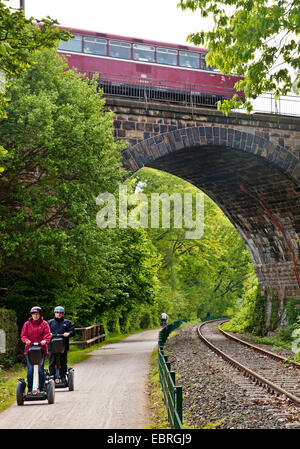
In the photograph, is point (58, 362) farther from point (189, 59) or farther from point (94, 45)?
point (189, 59)

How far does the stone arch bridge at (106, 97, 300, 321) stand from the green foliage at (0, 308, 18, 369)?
657 cm

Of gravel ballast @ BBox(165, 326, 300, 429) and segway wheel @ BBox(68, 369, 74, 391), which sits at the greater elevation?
segway wheel @ BBox(68, 369, 74, 391)

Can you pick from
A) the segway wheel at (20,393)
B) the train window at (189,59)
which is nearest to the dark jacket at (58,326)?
the segway wheel at (20,393)

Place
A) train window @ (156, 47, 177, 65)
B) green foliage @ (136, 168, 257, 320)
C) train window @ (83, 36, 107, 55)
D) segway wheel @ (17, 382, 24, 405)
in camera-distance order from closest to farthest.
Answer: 1. segway wheel @ (17, 382, 24, 405)
2. train window @ (83, 36, 107, 55)
3. train window @ (156, 47, 177, 65)
4. green foliage @ (136, 168, 257, 320)

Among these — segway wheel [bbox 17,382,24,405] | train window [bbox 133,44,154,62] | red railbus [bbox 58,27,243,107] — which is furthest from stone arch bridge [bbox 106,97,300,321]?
segway wheel [bbox 17,382,24,405]

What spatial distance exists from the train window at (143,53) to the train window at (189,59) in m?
1.39

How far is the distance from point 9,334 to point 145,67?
13.0 meters

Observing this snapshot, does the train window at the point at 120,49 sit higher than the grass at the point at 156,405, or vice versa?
the train window at the point at 120,49

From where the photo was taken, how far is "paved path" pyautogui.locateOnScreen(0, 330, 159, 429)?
7449mm

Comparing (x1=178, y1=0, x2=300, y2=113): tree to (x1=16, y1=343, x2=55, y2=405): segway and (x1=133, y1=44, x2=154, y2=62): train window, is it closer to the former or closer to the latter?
(x1=16, y1=343, x2=55, y2=405): segway

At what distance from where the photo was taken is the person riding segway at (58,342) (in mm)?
9383

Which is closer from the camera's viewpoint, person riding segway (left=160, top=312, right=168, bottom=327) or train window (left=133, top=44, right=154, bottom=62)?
train window (left=133, top=44, right=154, bottom=62)

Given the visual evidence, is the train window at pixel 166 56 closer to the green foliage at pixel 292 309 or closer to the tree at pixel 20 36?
the green foliage at pixel 292 309

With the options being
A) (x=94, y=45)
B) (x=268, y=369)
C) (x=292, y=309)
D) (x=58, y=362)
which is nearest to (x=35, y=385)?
(x=58, y=362)
